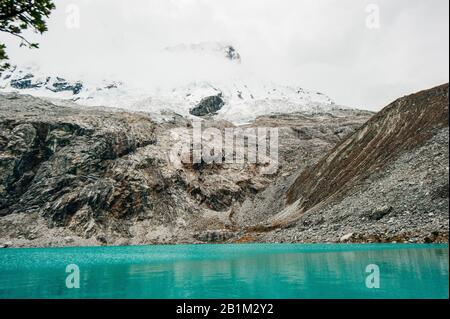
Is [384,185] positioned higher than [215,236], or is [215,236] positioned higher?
[384,185]

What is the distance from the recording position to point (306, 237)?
84000 millimetres

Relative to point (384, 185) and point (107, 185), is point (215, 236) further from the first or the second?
point (384, 185)

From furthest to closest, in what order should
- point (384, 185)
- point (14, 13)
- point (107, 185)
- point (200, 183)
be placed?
point (200, 183) → point (107, 185) → point (384, 185) → point (14, 13)

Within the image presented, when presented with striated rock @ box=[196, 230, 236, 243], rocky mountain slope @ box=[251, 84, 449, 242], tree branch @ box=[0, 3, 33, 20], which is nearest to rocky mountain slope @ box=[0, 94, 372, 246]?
striated rock @ box=[196, 230, 236, 243]

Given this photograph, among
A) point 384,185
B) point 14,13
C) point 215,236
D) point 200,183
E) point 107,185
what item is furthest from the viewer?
point 200,183

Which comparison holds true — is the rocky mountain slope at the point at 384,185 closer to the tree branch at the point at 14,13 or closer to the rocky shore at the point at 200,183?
the rocky shore at the point at 200,183

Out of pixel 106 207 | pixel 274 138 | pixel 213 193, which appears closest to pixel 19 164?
pixel 106 207

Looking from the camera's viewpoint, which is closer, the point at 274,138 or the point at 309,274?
the point at 309,274

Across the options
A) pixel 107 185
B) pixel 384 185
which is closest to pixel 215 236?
A: pixel 107 185

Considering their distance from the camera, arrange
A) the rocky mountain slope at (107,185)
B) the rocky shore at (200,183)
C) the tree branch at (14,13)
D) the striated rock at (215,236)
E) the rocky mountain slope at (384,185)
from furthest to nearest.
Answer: the rocky mountain slope at (107,185) → the striated rock at (215,236) → the rocky shore at (200,183) → the rocky mountain slope at (384,185) → the tree branch at (14,13)

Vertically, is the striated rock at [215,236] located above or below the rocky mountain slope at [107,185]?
below

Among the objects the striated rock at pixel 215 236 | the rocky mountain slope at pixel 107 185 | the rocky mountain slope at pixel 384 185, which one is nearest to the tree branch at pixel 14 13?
the rocky mountain slope at pixel 384 185

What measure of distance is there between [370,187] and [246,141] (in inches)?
4198
